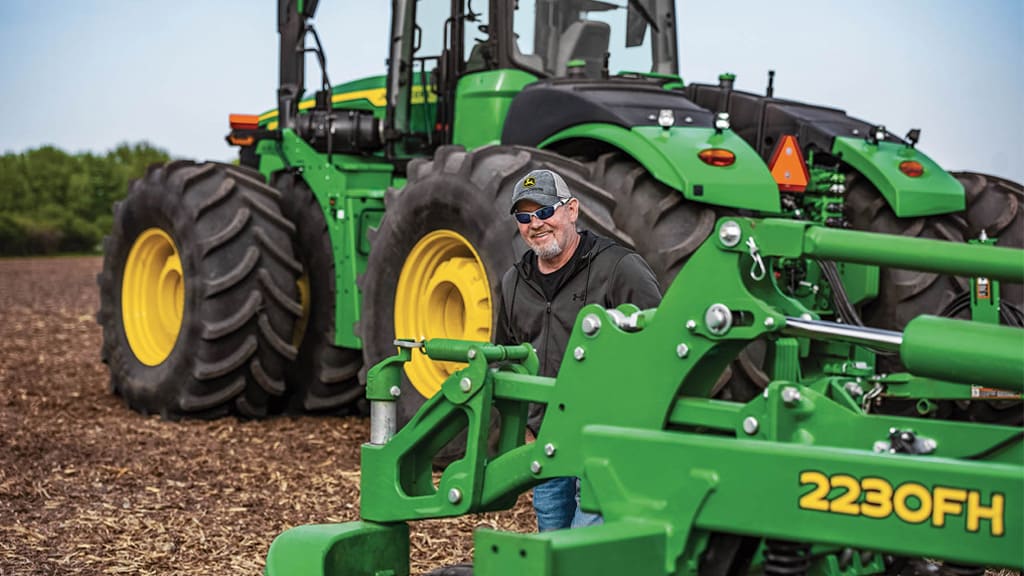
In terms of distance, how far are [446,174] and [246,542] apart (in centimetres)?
207

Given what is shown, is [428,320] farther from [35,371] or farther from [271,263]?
[35,371]

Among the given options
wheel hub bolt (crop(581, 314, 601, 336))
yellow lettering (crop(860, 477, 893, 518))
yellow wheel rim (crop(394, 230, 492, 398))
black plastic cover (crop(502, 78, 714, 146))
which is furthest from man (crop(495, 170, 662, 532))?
yellow wheel rim (crop(394, 230, 492, 398))

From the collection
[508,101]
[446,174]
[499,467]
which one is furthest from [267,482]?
[499,467]

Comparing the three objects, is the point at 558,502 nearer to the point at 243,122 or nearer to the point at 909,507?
the point at 909,507

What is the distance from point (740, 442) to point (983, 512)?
55 cm

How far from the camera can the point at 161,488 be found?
6.69 meters

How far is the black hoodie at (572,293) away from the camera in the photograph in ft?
13.8

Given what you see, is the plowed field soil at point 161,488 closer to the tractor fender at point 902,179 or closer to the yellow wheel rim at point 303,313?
the yellow wheel rim at point 303,313

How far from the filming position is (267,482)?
6.85 metres

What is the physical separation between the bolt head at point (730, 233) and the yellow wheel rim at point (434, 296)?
348 cm

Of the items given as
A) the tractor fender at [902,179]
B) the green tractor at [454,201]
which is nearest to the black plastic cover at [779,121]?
the green tractor at [454,201]

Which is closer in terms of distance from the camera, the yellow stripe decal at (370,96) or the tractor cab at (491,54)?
the tractor cab at (491,54)

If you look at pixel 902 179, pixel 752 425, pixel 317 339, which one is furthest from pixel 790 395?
pixel 317 339

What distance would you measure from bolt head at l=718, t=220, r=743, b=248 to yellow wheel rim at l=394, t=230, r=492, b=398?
11.4ft
